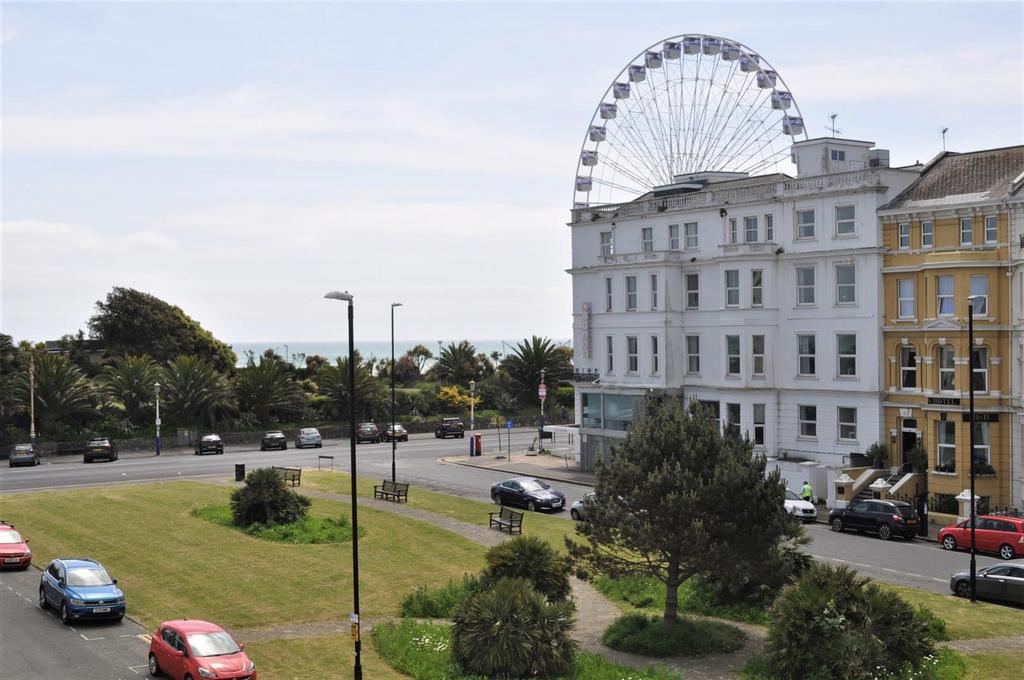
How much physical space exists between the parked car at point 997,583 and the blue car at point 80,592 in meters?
25.1

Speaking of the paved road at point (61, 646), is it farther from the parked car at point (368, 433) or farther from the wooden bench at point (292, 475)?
the parked car at point (368, 433)

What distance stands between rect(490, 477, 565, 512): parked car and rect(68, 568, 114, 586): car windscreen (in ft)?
73.3

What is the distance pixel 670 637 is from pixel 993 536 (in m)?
17.4

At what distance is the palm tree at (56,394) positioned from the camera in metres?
79.9

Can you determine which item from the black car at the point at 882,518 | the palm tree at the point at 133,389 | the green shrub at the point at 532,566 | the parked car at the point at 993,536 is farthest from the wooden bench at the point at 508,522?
the palm tree at the point at 133,389

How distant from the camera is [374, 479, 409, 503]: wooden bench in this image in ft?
172

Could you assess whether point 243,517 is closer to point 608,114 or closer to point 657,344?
point 657,344

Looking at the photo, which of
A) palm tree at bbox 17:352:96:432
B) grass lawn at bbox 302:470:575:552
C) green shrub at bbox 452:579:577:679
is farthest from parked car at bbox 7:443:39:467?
green shrub at bbox 452:579:577:679

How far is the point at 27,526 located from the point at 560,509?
22.7 m

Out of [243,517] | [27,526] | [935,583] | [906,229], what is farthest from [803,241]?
[27,526]

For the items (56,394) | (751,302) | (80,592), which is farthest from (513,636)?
(56,394)

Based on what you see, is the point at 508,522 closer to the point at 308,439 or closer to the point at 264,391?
the point at 308,439

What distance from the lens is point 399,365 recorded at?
123188mm

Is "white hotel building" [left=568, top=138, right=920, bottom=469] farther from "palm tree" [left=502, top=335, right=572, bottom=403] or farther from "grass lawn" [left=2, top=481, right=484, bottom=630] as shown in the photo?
"palm tree" [left=502, top=335, right=572, bottom=403]
